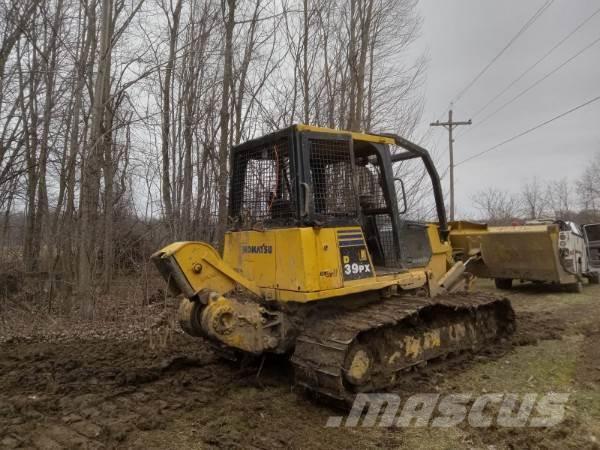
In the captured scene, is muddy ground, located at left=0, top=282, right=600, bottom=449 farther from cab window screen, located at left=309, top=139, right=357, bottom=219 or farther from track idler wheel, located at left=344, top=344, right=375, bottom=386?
cab window screen, located at left=309, top=139, right=357, bottom=219

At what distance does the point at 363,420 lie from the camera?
3922 millimetres

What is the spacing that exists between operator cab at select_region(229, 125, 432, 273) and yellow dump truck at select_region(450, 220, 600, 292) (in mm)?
4477

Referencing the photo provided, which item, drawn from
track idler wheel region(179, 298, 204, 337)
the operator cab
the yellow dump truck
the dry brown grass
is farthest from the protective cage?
the yellow dump truck

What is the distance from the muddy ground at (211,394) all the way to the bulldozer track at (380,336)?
0.80 ft

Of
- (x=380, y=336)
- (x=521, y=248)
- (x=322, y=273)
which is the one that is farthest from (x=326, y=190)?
(x=521, y=248)

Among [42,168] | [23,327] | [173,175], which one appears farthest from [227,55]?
[23,327]

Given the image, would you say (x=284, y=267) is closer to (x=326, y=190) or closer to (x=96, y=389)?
(x=326, y=190)

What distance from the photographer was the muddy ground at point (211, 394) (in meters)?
3.52

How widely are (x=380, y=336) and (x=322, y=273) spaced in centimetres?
87

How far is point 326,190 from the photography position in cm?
464

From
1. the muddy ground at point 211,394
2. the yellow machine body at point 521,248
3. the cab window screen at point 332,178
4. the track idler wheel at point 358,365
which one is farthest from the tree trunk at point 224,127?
the track idler wheel at point 358,365

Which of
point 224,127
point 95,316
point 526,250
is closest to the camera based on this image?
point 95,316

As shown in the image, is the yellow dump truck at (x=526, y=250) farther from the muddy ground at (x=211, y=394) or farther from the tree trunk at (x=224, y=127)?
the tree trunk at (x=224, y=127)

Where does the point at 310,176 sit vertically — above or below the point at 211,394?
above
